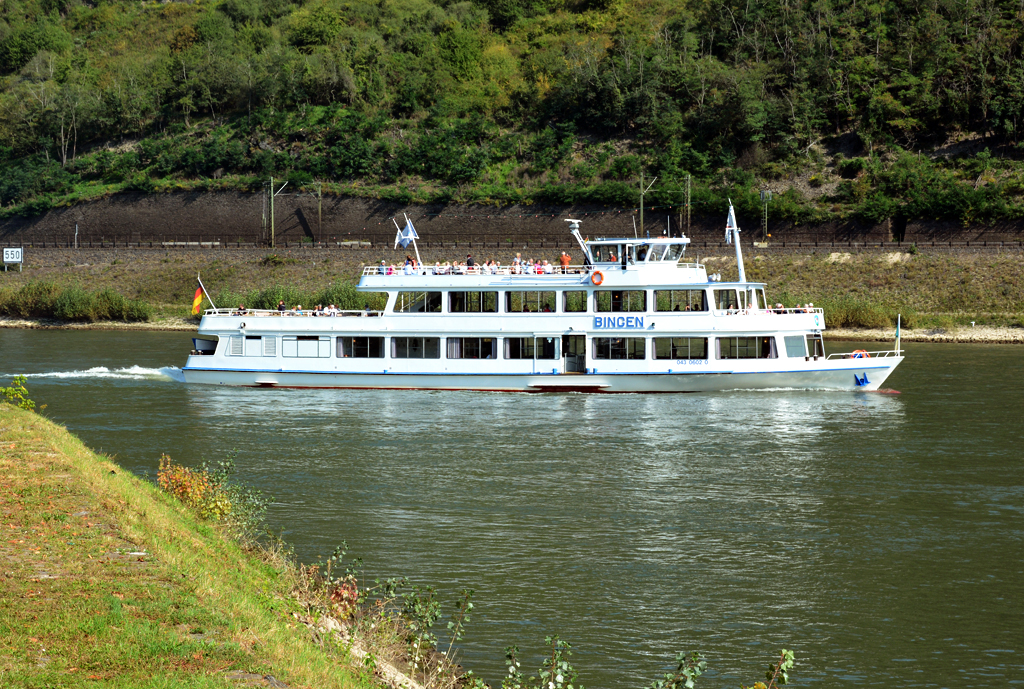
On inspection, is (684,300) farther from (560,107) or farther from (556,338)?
(560,107)

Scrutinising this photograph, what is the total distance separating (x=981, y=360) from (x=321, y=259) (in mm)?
48999

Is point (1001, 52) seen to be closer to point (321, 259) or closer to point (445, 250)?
point (445, 250)

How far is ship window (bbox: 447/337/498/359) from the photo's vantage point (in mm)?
41250

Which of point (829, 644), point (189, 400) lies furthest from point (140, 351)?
point (829, 644)

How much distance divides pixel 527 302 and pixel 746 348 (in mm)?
8835

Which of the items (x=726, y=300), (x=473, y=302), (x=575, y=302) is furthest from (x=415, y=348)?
(x=726, y=300)

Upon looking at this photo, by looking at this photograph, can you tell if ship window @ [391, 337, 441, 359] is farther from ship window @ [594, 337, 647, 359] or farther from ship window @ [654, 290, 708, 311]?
ship window @ [654, 290, 708, 311]

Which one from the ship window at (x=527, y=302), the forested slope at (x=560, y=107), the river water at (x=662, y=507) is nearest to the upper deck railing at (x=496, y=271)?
the ship window at (x=527, y=302)

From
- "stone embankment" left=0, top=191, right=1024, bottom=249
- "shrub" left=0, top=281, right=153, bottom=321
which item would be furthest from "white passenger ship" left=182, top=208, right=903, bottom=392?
"stone embankment" left=0, top=191, right=1024, bottom=249

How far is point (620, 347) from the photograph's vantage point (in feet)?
133

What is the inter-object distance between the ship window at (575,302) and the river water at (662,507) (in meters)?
4.05

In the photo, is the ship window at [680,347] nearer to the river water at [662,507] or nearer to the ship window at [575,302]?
the river water at [662,507]

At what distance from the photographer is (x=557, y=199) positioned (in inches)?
3588

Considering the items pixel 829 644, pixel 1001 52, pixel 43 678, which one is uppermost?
pixel 1001 52
